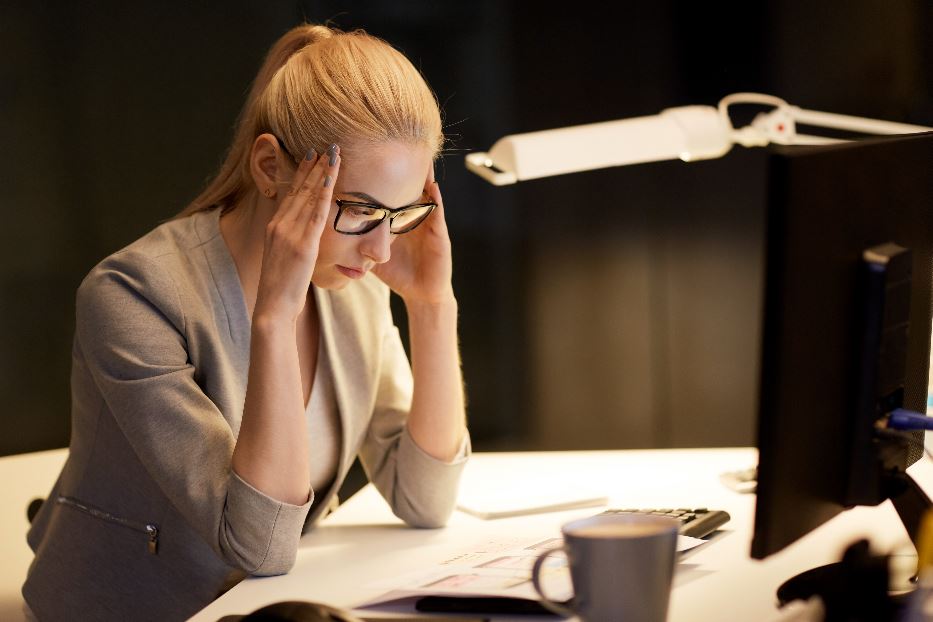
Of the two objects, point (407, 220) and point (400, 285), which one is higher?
point (407, 220)

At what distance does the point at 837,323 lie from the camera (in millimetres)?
902

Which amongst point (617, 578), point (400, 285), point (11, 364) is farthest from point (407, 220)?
point (11, 364)

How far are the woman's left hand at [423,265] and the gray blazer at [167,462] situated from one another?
0.13 meters

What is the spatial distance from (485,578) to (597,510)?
16.0 inches

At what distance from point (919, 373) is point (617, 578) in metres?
0.46

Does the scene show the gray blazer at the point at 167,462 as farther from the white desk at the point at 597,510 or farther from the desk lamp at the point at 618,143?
the desk lamp at the point at 618,143

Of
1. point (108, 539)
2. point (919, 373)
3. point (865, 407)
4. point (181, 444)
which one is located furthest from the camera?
point (108, 539)

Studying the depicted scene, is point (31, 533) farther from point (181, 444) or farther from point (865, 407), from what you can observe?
point (865, 407)

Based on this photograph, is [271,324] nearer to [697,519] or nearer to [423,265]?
[423,265]

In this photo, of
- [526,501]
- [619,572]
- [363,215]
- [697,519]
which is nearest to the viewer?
[619,572]

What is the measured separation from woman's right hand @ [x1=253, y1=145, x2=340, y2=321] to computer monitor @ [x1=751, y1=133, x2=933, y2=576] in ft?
2.01

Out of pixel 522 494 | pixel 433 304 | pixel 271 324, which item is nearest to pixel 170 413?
pixel 271 324

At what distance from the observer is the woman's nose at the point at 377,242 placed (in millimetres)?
1352

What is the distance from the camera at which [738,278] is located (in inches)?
112
